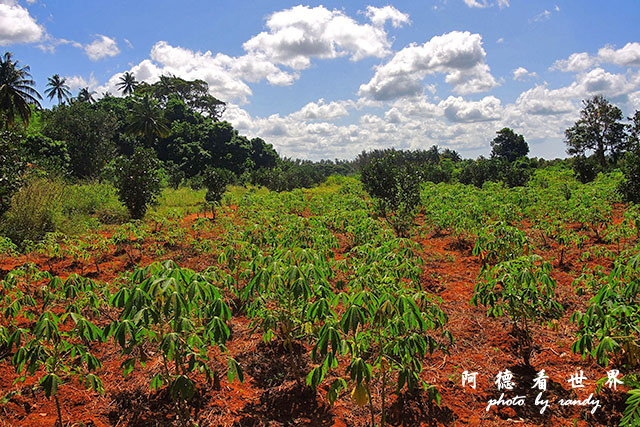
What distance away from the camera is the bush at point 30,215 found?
837 cm

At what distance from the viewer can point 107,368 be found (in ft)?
11.3

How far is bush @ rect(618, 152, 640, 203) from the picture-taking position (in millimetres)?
9719

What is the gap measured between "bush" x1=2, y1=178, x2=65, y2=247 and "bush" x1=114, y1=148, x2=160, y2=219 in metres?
1.94

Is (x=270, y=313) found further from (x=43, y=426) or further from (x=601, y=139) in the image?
(x=601, y=139)

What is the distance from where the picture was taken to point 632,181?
9.89 metres

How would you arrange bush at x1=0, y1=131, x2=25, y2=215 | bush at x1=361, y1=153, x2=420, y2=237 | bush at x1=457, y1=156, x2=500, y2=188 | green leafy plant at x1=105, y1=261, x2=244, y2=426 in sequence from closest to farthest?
green leafy plant at x1=105, y1=261, x2=244, y2=426 → bush at x1=0, y1=131, x2=25, y2=215 → bush at x1=361, y1=153, x2=420, y2=237 → bush at x1=457, y1=156, x2=500, y2=188

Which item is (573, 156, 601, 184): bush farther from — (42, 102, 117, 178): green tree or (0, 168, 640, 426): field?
(42, 102, 117, 178): green tree

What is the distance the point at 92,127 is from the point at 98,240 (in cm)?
2288

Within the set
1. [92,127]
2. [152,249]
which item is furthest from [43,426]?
[92,127]

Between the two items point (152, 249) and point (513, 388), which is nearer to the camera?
point (513, 388)

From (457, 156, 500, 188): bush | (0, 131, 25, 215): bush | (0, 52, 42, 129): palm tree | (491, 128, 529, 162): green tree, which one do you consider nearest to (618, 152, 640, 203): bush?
(457, 156, 500, 188): bush

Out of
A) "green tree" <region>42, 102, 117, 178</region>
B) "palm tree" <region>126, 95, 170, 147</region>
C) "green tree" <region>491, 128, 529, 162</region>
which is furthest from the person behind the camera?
"green tree" <region>491, 128, 529, 162</region>

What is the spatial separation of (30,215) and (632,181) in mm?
16984

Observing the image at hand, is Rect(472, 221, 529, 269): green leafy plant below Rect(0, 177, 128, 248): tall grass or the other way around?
below
